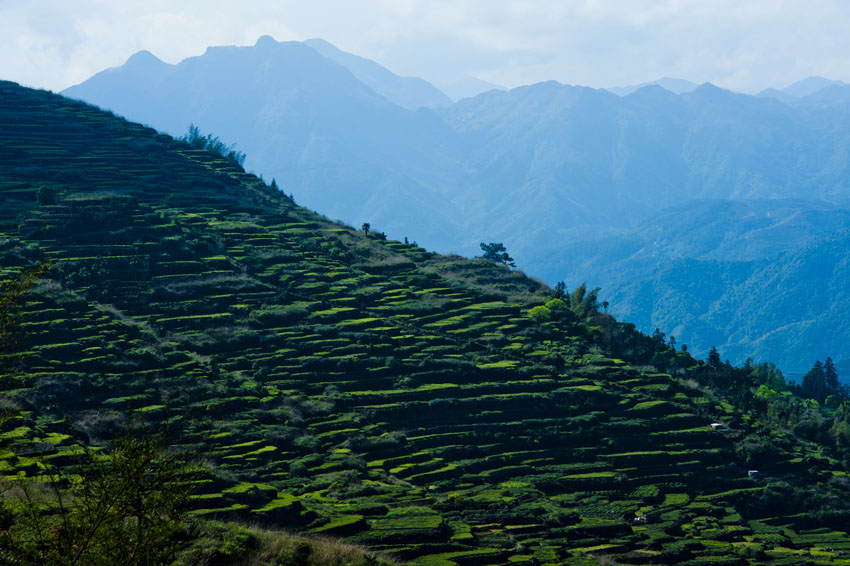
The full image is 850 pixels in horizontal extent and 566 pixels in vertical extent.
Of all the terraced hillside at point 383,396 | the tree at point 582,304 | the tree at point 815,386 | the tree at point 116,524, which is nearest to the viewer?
the tree at point 116,524

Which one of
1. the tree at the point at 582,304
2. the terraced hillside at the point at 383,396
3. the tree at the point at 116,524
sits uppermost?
the tree at the point at 582,304

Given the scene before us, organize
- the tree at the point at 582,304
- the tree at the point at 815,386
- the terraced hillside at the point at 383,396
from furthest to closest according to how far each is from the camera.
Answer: the tree at the point at 815,386 → the tree at the point at 582,304 → the terraced hillside at the point at 383,396

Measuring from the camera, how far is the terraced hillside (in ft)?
170

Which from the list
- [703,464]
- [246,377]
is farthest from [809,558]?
[246,377]

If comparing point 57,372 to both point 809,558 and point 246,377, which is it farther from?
point 809,558

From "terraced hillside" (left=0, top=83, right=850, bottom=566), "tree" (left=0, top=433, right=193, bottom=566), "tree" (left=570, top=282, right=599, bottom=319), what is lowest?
"tree" (left=0, top=433, right=193, bottom=566)

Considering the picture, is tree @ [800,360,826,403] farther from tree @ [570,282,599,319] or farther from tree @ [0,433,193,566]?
tree @ [0,433,193,566]

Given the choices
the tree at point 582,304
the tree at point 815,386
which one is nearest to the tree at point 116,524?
the tree at point 582,304

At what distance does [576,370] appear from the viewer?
77.8 m

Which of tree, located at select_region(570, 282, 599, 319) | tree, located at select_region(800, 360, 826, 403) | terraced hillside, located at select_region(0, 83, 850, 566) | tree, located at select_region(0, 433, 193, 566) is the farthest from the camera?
tree, located at select_region(800, 360, 826, 403)

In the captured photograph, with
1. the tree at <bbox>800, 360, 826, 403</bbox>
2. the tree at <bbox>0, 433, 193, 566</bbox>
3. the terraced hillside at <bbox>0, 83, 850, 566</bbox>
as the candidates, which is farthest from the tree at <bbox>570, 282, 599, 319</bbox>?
the tree at <bbox>0, 433, 193, 566</bbox>

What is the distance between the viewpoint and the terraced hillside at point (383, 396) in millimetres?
51844

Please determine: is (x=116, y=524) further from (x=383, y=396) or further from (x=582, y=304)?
(x=582, y=304)

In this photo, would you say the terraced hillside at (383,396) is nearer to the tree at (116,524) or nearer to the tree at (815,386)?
the tree at (116,524)
